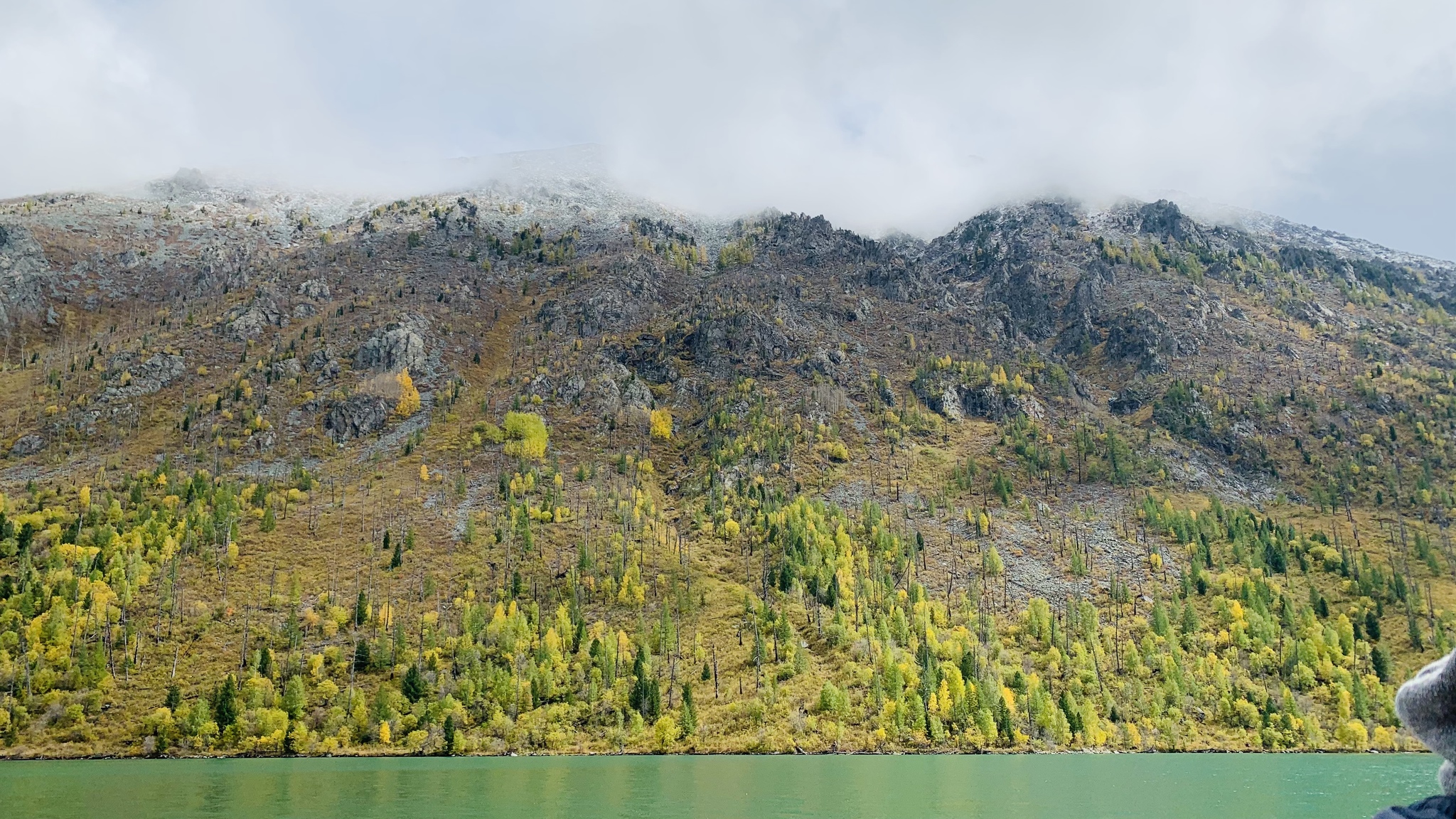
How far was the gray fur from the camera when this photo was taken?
4.56 metres

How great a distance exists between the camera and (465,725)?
5207 inches

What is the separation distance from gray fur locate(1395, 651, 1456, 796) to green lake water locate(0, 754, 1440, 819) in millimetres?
62292

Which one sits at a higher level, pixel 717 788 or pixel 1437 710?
pixel 1437 710

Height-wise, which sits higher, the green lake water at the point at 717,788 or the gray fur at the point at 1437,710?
the gray fur at the point at 1437,710

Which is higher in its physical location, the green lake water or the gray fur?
the gray fur

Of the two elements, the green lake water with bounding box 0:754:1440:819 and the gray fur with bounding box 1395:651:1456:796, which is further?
the green lake water with bounding box 0:754:1440:819

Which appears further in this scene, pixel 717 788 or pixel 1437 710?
pixel 717 788

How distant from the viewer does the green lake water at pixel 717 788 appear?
63531mm

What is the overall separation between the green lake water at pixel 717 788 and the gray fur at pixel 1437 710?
62.3 meters

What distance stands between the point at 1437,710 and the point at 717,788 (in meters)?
81.9

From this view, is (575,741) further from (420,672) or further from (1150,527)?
(1150,527)

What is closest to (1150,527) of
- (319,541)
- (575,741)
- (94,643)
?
(575,741)

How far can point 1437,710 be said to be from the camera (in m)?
4.75

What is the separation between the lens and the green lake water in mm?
63531
